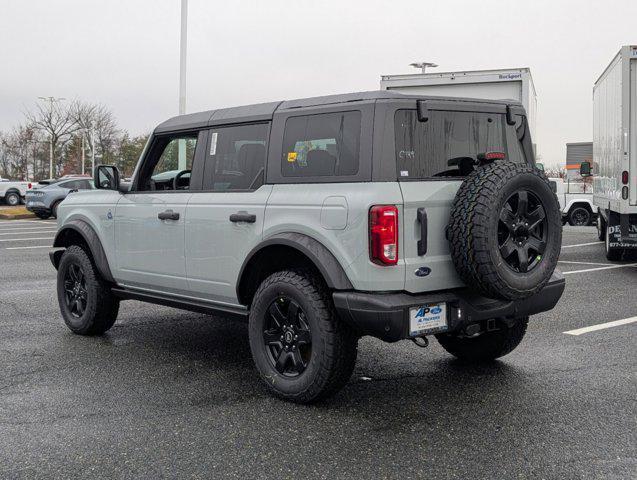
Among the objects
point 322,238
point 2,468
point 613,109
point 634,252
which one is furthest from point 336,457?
point 634,252

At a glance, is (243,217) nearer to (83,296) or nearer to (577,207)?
(83,296)

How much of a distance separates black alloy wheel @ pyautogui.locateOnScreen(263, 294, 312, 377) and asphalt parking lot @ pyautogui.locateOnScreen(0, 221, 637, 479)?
247mm

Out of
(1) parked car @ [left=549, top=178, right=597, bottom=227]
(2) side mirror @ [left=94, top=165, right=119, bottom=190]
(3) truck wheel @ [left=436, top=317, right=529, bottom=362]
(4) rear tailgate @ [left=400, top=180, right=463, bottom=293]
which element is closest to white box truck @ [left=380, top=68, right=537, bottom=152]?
(2) side mirror @ [left=94, top=165, right=119, bottom=190]

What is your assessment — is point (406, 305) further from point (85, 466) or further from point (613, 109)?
point (613, 109)

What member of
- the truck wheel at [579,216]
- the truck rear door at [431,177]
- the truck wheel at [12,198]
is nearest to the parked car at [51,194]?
the truck wheel at [12,198]

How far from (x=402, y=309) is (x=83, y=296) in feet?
12.0

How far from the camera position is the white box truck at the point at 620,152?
35.8ft

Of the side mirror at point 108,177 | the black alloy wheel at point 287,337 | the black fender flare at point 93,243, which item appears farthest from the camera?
the black fender flare at point 93,243

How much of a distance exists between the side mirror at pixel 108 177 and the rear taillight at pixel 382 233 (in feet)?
9.32

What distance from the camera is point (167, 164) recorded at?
612 centimetres

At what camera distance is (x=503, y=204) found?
4.30m

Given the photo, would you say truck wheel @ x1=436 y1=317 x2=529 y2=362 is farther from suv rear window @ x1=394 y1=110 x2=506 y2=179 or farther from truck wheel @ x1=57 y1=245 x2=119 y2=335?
truck wheel @ x1=57 y1=245 x2=119 y2=335

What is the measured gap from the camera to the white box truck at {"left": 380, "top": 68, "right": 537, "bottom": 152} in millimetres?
13070

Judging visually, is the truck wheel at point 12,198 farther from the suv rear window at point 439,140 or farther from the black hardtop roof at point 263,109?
the suv rear window at point 439,140
